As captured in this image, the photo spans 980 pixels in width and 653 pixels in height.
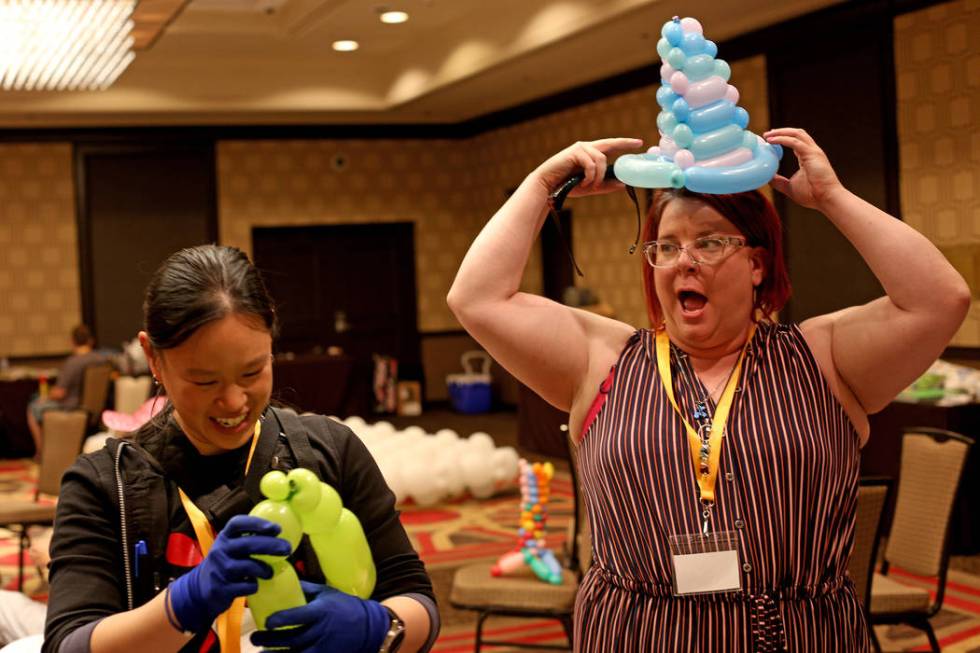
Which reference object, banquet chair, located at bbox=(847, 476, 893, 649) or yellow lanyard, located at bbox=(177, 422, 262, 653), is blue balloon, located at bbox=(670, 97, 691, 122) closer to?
yellow lanyard, located at bbox=(177, 422, 262, 653)

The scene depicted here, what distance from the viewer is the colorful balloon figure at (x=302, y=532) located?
136cm

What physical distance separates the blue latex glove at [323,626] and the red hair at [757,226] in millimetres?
813

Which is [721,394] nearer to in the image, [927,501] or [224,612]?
[224,612]

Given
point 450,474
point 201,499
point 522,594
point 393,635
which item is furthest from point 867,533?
point 450,474

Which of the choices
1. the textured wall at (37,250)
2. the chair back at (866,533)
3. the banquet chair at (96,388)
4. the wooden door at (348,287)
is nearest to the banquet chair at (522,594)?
the chair back at (866,533)

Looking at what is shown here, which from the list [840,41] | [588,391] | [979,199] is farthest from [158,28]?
[588,391]

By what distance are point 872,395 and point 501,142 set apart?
A: 12.6 m

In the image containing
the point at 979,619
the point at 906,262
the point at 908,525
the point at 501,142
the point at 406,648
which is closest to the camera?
the point at 406,648

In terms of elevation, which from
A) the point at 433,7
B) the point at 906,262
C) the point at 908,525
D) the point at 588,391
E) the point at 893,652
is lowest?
the point at 893,652

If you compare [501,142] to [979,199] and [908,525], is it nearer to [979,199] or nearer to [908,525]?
[979,199]

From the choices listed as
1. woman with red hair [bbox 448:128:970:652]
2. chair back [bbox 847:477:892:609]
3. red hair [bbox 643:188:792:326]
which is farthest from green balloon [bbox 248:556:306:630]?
chair back [bbox 847:477:892:609]

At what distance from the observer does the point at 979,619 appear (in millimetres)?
5082

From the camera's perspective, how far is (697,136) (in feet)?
6.57

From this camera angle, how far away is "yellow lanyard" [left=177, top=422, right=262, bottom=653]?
4.90 feet
